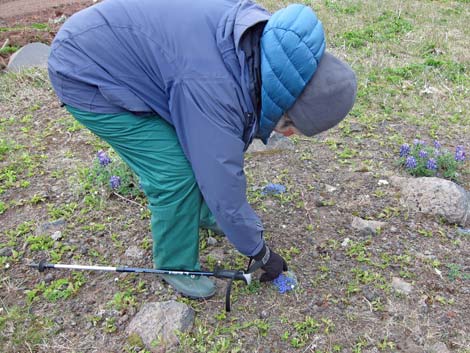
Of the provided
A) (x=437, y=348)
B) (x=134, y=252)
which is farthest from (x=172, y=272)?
(x=437, y=348)

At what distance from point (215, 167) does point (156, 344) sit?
0.95 m

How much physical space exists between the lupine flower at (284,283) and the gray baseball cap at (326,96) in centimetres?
97

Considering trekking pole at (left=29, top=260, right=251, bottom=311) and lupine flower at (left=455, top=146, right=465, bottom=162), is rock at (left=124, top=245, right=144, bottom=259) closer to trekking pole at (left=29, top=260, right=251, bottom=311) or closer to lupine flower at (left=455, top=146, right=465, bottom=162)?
trekking pole at (left=29, top=260, right=251, bottom=311)

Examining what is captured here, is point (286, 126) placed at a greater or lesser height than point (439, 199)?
greater

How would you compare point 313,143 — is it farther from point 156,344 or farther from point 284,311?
point 156,344

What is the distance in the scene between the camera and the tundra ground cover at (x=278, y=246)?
8.07ft

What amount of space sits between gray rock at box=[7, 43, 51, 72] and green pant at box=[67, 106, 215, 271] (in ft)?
11.1

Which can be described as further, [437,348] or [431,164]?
[431,164]

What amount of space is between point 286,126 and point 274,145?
1735 millimetres

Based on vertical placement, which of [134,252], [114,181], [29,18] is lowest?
[29,18]

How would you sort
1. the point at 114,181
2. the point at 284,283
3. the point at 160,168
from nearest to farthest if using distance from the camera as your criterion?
the point at 160,168 < the point at 284,283 < the point at 114,181

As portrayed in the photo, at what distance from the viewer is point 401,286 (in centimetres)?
270

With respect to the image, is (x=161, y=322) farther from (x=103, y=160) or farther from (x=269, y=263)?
(x=103, y=160)

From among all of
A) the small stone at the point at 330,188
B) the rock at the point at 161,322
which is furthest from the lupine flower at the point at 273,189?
the rock at the point at 161,322
